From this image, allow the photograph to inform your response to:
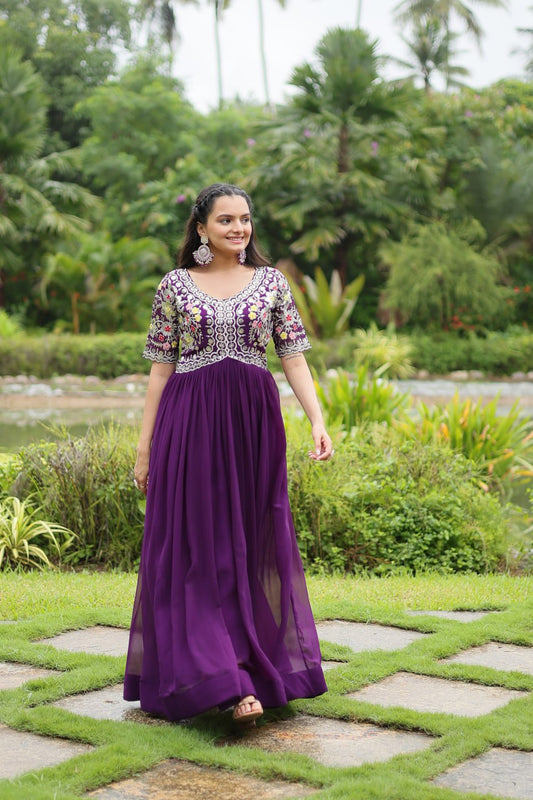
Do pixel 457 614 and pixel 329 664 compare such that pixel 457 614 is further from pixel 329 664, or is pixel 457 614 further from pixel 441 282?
pixel 441 282

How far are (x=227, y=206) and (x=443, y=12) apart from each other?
3297 centimetres

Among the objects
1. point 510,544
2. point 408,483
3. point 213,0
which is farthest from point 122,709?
point 213,0

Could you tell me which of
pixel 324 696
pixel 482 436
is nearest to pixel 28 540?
pixel 324 696

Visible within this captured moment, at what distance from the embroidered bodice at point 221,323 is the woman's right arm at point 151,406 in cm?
3

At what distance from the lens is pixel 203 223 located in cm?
322

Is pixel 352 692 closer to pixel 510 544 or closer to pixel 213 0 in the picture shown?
pixel 510 544

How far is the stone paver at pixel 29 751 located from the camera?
2.52 metres

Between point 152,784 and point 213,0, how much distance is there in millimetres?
31302

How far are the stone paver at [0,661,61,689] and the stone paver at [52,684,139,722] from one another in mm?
215

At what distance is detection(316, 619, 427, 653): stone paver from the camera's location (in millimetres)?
3732

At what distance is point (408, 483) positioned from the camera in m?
5.77

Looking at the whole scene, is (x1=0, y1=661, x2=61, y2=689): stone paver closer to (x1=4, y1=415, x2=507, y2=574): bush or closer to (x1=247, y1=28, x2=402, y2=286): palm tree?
(x1=4, y1=415, x2=507, y2=574): bush

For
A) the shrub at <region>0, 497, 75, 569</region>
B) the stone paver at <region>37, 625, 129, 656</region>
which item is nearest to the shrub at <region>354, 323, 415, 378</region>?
the shrub at <region>0, 497, 75, 569</region>

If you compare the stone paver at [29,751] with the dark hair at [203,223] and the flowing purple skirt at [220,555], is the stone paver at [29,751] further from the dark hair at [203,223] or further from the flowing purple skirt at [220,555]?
the dark hair at [203,223]
